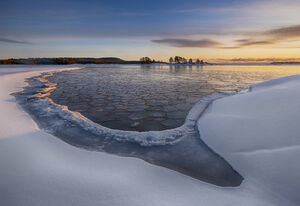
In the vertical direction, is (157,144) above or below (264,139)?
below

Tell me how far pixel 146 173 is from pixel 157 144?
693mm

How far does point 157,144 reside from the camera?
229cm

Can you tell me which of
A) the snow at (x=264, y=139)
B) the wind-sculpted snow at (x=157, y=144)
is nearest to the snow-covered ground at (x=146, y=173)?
the snow at (x=264, y=139)

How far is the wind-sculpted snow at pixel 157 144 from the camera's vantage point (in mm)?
1717

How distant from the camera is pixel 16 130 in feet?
7.99

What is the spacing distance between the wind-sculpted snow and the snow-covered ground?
13 cm

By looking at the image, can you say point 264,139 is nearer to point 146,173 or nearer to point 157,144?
point 157,144

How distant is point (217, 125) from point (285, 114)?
90 centimetres

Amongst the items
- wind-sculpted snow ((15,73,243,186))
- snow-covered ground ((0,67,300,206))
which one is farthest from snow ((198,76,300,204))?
wind-sculpted snow ((15,73,243,186))

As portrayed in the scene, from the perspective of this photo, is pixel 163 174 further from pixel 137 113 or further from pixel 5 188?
pixel 137 113

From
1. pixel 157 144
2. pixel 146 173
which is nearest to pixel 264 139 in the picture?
pixel 157 144

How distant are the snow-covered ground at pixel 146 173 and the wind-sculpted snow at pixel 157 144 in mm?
131

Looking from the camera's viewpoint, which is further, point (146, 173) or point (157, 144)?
point (157, 144)

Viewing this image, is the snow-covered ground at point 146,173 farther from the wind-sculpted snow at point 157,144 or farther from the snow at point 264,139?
the wind-sculpted snow at point 157,144
